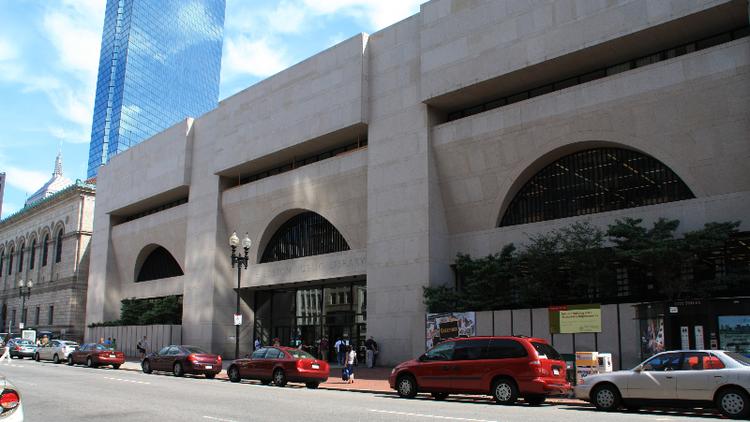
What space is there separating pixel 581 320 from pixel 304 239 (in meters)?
21.2

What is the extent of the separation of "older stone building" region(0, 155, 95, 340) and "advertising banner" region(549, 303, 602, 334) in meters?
55.4

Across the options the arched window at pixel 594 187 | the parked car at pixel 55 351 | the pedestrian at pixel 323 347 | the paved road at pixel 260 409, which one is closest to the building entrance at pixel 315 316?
the pedestrian at pixel 323 347

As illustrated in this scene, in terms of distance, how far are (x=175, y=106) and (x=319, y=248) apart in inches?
5684

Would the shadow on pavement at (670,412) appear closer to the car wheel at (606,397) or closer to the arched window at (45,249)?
the car wheel at (606,397)

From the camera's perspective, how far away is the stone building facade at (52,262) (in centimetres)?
6881

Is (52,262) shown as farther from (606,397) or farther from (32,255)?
(606,397)

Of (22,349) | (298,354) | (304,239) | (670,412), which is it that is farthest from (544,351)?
(22,349)

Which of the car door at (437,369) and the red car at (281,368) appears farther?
the red car at (281,368)

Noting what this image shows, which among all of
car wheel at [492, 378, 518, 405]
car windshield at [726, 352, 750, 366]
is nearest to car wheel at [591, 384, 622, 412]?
car wheel at [492, 378, 518, 405]

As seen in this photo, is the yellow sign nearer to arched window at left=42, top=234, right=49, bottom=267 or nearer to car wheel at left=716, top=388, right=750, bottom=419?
car wheel at left=716, top=388, right=750, bottom=419

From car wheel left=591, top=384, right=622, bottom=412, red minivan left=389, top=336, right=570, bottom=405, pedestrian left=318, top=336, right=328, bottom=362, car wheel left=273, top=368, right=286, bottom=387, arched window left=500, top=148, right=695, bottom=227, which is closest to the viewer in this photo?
car wheel left=591, top=384, right=622, bottom=412

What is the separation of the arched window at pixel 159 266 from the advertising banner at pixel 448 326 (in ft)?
92.0

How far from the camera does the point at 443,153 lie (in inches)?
1200

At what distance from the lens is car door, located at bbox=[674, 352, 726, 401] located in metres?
14.0
